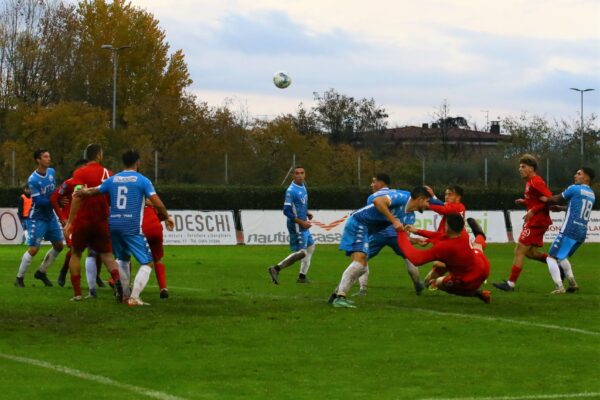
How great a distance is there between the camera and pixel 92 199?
50.1 ft

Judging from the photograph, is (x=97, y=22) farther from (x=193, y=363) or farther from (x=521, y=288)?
(x=193, y=363)

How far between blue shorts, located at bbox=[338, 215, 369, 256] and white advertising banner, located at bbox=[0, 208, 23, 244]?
25.5m

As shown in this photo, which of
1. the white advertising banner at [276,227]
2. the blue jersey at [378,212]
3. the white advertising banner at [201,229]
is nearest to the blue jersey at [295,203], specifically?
the blue jersey at [378,212]

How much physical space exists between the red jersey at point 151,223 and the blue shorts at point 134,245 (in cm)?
85

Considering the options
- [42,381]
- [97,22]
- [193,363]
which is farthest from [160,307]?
[97,22]

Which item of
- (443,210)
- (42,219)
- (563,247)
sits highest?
(443,210)

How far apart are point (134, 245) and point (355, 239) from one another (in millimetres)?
2843

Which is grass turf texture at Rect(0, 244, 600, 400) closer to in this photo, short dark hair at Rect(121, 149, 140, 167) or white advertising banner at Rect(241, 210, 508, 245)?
short dark hair at Rect(121, 149, 140, 167)

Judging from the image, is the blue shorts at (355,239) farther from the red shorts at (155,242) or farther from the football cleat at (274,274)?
the football cleat at (274,274)

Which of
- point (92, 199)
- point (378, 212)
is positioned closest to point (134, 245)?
point (92, 199)

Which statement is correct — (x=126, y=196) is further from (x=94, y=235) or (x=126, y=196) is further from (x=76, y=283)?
(x=76, y=283)

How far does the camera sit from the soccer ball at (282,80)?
44125 millimetres

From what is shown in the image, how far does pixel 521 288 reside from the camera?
62.4ft

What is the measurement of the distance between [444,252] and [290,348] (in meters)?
3.58
